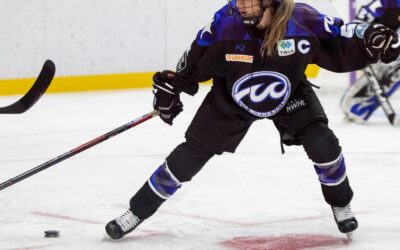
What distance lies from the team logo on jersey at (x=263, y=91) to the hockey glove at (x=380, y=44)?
0.23 metres

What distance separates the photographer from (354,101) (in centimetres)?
487

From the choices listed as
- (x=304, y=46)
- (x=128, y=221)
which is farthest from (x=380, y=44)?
(x=128, y=221)

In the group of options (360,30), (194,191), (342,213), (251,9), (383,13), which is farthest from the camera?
(383,13)

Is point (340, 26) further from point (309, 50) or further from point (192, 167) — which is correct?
point (192, 167)

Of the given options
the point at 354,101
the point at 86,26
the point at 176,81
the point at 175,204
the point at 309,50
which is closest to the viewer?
the point at 309,50

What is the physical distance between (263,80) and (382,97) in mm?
2590

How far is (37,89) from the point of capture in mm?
2412

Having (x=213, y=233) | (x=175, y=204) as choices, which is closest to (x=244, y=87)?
(x=213, y=233)

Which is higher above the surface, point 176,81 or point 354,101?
point 176,81

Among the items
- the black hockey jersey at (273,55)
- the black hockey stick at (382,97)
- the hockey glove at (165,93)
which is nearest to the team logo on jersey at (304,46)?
the black hockey jersey at (273,55)

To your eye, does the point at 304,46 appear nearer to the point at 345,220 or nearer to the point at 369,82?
the point at 345,220

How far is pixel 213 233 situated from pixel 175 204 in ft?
1.36

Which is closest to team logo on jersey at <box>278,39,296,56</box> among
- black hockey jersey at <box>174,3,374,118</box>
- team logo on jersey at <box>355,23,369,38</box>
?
black hockey jersey at <box>174,3,374,118</box>

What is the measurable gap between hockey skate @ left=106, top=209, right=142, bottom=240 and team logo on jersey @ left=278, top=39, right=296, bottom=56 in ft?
2.13
